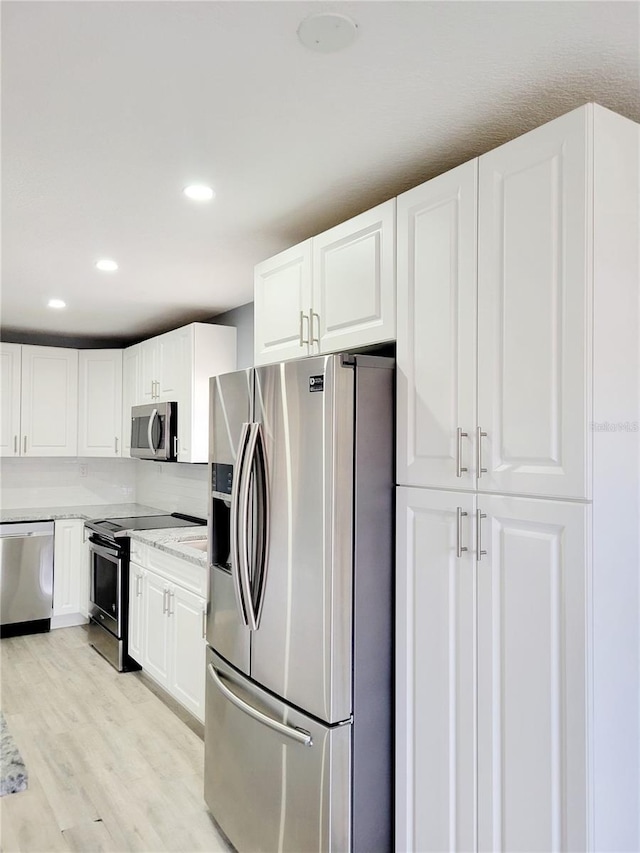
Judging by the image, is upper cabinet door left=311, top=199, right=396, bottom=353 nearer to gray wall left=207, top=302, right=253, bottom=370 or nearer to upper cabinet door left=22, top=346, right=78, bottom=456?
gray wall left=207, top=302, right=253, bottom=370

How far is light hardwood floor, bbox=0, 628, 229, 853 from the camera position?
99.6 inches

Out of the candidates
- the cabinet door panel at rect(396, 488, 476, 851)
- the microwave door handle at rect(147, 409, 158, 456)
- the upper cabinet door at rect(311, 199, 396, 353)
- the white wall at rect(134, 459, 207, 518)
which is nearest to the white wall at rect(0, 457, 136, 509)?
the white wall at rect(134, 459, 207, 518)

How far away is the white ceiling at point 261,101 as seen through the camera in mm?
1389

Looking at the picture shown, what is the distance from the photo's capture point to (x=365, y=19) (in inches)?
54.1

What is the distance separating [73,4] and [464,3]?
2.68ft

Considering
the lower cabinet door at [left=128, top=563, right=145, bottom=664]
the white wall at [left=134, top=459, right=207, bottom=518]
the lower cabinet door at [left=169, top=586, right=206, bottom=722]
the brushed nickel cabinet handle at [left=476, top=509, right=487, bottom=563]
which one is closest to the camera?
the brushed nickel cabinet handle at [left=476, top=509, right=487, bottom=563]

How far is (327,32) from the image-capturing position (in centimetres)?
141

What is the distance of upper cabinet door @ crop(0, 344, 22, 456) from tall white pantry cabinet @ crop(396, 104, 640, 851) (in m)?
4.34

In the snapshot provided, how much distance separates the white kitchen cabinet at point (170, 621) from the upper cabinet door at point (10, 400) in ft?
5.73

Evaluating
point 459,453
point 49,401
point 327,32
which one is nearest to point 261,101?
point 327,32

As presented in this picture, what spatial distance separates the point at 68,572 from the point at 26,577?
1.07 ft

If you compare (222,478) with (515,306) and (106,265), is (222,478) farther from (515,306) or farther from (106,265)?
(106,265)

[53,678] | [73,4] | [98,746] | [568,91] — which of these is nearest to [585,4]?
[568,91]

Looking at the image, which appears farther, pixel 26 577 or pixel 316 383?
pixel 26 577
